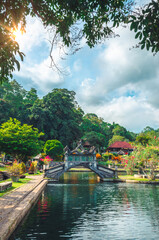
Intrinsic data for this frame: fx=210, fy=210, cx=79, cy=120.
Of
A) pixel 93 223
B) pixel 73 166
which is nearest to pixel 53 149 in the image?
pixel 73 166

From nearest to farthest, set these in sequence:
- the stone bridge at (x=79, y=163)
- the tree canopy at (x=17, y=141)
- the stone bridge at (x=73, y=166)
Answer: the tree canopy at (x=17, y=141) → the stone bridge at (x=73, y=166) → the stone bridge at (x=79, y=163)

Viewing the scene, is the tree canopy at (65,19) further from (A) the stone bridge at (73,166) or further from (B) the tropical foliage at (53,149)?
(B) the tropical foliage at (53,149)

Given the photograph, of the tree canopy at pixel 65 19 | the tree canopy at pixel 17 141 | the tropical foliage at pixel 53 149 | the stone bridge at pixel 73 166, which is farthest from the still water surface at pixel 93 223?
the tropical foliage at pixel 53 149

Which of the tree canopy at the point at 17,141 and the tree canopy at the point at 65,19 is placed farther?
the tree canopy at the point at 17,141

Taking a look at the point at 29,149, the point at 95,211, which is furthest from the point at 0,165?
the point at 95,211

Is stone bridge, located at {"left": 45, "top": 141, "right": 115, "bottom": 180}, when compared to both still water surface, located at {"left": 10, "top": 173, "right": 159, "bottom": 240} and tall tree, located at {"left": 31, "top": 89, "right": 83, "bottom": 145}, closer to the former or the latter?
still water surface, located at {"left": 10, "top": 173, "right": 159, "bottom": 240}

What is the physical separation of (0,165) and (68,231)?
3101cm

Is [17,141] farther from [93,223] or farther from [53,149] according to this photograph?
[93,223]

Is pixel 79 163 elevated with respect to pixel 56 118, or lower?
lower

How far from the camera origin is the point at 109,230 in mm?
9531

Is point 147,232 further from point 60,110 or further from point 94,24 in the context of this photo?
point 60,110

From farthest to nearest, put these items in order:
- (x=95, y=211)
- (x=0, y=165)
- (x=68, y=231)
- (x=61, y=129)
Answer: (x=61, y=129) < (x=0, y=165) < (x=95, y=211) < (x=68, y=231)

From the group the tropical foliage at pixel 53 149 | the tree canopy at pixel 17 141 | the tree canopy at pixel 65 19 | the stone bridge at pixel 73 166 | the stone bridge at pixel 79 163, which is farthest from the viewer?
the tropical foliage at pixel 53 149

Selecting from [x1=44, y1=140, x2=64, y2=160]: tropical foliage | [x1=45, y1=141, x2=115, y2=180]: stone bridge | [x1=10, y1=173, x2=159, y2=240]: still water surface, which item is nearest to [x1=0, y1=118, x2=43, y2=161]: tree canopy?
→ [x1=45, y1=141, x2=115, y2=180]: stone bridge
